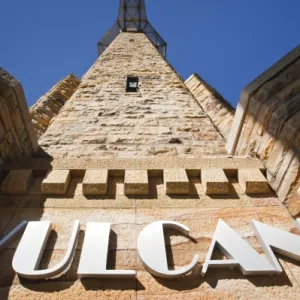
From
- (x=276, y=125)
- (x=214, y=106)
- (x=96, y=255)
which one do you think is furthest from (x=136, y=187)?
(x=214, y=106)

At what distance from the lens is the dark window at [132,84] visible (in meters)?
6.70

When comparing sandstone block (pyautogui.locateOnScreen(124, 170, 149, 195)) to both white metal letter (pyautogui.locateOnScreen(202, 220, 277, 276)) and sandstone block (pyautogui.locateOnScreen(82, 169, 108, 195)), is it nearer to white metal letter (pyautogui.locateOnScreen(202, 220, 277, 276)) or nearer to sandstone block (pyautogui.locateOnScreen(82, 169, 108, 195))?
sandstone block (pyautogui.locateOnScreen(82, 169, 108, 195))

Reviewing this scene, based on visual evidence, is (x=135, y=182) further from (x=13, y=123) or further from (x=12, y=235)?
(x=13, y=123)

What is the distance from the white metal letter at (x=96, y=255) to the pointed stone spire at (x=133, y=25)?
14683 mm

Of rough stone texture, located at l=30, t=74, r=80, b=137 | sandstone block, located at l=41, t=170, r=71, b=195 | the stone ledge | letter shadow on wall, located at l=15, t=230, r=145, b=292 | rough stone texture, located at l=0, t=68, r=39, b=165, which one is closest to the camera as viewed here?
letter shadow on wall, located at l=15, t=230, r=145, b=292

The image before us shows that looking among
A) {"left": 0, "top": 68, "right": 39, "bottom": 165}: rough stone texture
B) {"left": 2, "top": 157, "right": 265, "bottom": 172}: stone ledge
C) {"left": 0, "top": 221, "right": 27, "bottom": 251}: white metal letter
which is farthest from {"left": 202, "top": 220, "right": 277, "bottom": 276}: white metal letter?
{"left": 0, "top": 68, "right": 39, "bottom": 165}: rough stone texture

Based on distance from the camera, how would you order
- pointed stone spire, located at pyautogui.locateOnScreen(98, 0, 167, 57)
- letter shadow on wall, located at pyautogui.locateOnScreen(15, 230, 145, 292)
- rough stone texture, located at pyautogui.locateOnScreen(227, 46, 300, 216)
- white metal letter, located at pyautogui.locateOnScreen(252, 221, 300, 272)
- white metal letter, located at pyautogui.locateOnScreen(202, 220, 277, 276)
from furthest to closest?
1. pointed stone spire, located at pyautogui.locateOnScreen(98, 0, 167, 57)
2. rough stone texture, located at pyautogui.locateOnScreen(227, 46, 300, 216)
3. white metal letter, located at pyautogui.locateOnScreen(252, 221, 300, 272)
4. white metal letter, located at pyautogui.locateOnScreen(202, 220, 277, 276)
5. letter shadow on wall, located at pyautogui.locateOnScreen(15, 230, 145, 292)

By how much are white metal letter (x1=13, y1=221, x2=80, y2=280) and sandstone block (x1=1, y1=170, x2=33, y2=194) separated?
23.1 inches

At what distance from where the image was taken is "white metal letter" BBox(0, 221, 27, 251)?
2.45 m

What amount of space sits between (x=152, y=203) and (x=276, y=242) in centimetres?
116

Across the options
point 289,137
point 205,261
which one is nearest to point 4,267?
point 205,261

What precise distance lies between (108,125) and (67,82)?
402cm

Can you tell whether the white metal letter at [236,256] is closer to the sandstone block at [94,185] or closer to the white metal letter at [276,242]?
the white metal letter at [276,242]

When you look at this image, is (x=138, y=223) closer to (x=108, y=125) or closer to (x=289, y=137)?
(x=289, y=137)
